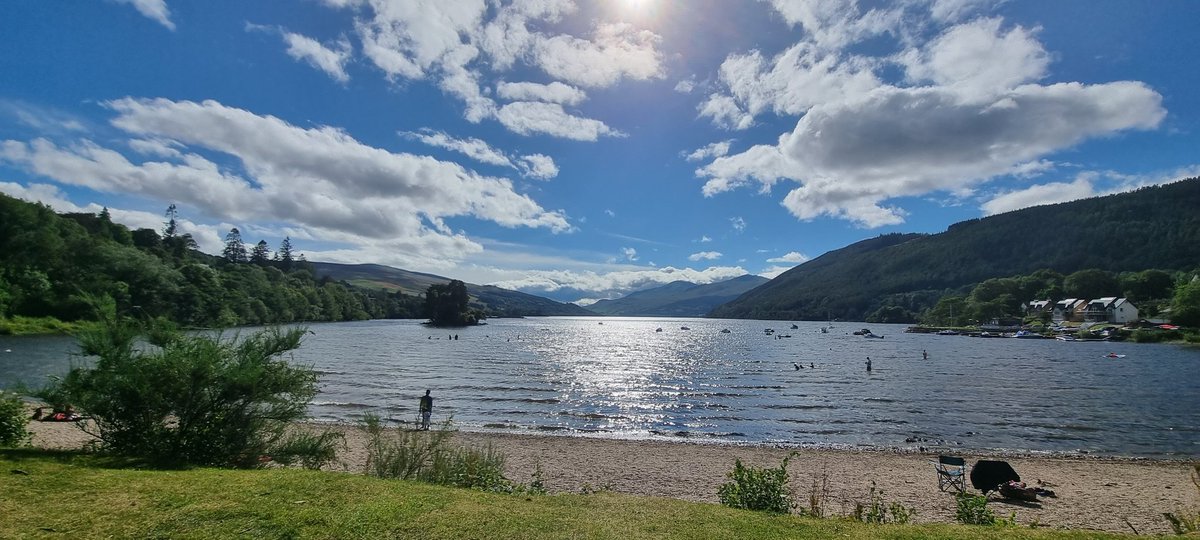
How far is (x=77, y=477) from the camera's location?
352 inches

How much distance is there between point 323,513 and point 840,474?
65.2 feet

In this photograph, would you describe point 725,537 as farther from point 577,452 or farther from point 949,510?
point 577,452

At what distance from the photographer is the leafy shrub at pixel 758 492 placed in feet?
35.7

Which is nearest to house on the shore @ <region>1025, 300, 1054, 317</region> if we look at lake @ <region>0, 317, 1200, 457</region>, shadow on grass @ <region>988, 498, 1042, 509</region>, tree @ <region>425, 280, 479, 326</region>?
lake @ <region>0, 317, 1200, 457</region>

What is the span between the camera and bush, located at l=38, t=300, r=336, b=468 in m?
11.9

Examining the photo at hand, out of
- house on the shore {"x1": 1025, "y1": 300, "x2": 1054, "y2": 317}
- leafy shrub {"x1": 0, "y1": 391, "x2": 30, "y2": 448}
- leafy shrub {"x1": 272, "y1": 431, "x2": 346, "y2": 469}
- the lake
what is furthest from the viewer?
house on the shore {"x1": 1025, "y1": 300, "x2": 1054, "y2": 317}

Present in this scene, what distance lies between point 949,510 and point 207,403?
68.1 ft

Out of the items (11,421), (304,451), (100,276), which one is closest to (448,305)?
(100,276)

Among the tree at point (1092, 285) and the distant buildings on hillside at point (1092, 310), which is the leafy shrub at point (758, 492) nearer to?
the distant buildings on hillside at point (1092, 310)

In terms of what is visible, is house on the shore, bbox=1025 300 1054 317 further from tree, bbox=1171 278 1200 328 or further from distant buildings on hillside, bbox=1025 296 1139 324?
tree, bbox=1171 278 1200 328

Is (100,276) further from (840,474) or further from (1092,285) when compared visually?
(1092,285)

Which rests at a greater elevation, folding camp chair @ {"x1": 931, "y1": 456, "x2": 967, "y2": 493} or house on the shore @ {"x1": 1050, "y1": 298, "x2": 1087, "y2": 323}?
house on the shore @ {"x1": 1050, "y1": 298, "x2": 1087, "y2": 323}

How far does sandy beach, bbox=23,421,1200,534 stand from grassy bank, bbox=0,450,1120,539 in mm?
6327

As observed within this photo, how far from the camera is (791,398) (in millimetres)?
42000
